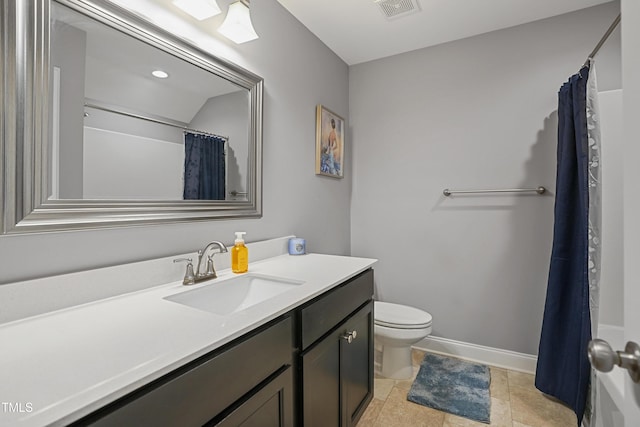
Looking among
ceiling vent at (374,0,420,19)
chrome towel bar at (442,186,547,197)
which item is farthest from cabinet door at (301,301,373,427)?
ceiling vent at (374,0,420,19)

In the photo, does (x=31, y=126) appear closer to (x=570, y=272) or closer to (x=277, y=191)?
(x=277, y=191)

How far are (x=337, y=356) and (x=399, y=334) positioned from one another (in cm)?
72

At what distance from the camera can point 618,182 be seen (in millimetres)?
1491

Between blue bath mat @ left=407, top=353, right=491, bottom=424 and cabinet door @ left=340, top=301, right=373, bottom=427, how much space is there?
39 centimetres

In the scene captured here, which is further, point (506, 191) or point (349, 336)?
point (506, 191)

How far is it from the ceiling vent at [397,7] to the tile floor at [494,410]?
2.33m

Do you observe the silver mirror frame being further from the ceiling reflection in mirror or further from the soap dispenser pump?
the soap dispenser pump

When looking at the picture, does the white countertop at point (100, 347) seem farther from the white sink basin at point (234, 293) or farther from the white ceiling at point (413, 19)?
the white ceiling at point (413, 19)

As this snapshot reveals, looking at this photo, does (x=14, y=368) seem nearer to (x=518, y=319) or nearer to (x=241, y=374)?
(x=241, y=374)

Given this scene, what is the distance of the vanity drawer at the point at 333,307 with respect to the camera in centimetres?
109

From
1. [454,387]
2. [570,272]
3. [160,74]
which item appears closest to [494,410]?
[454,387]

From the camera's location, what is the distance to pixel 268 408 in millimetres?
897

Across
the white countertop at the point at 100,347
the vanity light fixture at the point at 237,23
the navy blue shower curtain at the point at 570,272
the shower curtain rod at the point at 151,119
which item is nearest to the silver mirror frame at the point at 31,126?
the shower curtain rod at the point at 151,119

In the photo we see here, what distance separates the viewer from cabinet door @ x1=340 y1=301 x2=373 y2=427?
1.37m
